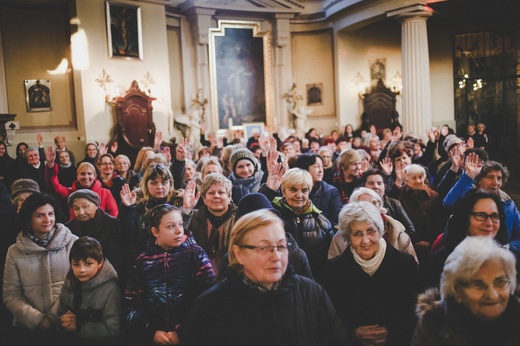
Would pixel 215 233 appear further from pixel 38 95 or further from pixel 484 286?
pixel 38 95

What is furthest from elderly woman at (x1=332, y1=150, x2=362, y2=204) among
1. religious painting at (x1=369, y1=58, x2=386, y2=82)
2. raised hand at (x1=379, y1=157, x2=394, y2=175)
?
religious painting at (x1=369, y1=58, x2=386, y2=82)

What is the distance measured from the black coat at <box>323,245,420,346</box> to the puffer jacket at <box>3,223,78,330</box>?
85.0 inches

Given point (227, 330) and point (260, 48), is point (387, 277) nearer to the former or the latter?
point (227, 330)

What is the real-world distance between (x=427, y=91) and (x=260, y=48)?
6150mm

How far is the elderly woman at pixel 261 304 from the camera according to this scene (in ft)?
7.57

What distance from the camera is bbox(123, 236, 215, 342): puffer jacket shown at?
326 centimetres

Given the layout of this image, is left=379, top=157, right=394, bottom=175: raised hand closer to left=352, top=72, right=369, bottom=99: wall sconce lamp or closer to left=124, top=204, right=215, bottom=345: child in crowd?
left=124, top=204, right=215, bottom=345: child in crowd


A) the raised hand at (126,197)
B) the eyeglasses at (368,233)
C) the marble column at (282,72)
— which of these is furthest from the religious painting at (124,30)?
the eyeglasses at (368,233)

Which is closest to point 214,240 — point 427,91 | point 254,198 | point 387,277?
point 254,198

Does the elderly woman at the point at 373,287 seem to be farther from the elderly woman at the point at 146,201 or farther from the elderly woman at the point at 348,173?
the elderly woman at the point at 348,173

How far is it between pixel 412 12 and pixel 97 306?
13.7m

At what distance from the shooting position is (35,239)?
3.89 meters

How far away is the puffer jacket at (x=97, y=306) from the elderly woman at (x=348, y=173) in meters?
3.04

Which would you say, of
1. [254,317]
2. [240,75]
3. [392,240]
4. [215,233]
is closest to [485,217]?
[392,240]
